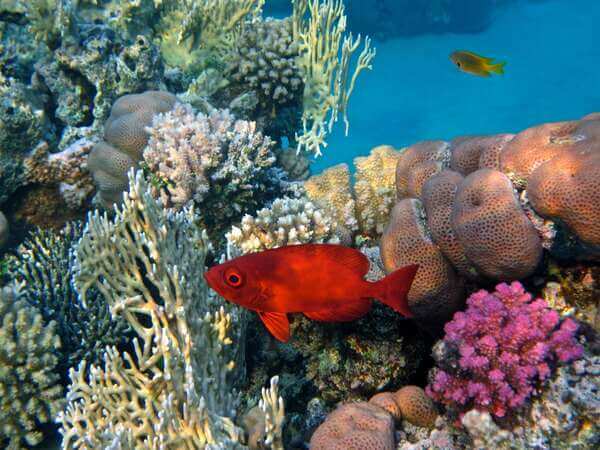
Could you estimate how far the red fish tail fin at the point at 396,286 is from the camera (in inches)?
87.6

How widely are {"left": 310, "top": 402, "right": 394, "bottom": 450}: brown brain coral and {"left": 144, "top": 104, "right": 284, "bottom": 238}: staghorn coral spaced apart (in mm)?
2850

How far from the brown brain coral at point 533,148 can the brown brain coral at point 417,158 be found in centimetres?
82

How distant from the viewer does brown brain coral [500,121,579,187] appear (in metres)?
3.12

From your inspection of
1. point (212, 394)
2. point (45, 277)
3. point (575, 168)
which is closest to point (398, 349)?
point (212, 394)

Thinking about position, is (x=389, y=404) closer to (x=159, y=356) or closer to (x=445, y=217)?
(x=445, y=217)

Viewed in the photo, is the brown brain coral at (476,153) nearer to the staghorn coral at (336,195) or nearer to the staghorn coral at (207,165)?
the staghorn coral at (336,195)

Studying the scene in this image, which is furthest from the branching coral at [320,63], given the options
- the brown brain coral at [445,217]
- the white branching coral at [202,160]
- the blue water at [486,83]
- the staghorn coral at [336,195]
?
the blue water at [486,83]

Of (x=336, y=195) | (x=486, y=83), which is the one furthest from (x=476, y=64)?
(x=486, y=83)

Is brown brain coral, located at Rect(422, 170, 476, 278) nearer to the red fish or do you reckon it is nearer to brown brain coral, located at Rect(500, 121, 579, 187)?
brown brain coral, located at Rect(500, 121, 579, 187)

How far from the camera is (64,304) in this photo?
179 inches

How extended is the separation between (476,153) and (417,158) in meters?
0.61

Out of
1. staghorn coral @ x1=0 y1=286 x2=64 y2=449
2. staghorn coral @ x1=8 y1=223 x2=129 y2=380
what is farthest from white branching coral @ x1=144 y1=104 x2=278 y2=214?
staghorn coral @ x1=0 y1=286 x2=64 y2=449

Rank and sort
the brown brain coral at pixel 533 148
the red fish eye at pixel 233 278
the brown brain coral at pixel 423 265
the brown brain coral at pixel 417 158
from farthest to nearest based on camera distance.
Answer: the brown brain coral at pixel 417 158
the brown brain coral at pixel 423 265
the brown brain coral at pixel 533 148
the red fish eye at pixel 233 278

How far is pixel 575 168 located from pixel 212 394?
3.02 metres
